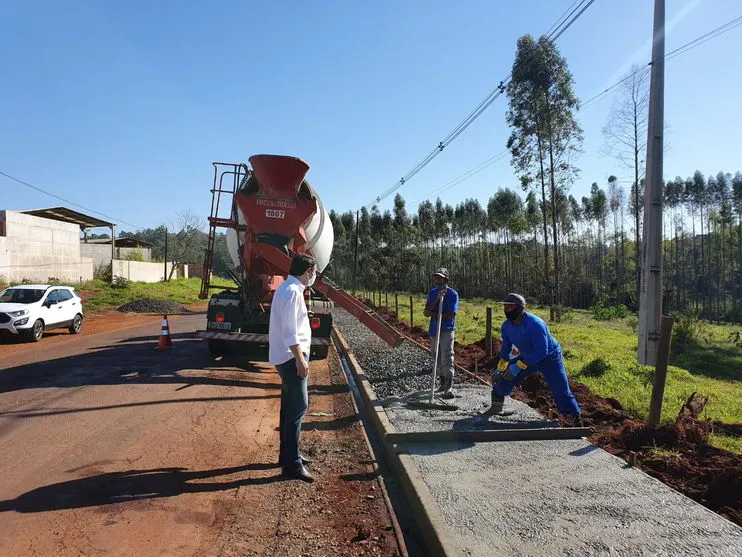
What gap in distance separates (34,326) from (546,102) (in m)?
22.3

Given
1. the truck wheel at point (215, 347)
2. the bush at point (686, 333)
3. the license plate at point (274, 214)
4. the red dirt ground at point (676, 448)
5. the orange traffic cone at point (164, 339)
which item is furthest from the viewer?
the bush at point (686, 333)

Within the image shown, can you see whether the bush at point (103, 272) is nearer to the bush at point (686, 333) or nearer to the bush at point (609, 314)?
the bush at point (609, 314)

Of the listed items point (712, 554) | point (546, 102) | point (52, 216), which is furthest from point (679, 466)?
point (52, 216)

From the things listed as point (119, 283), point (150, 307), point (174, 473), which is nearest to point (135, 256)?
point (119, 283)

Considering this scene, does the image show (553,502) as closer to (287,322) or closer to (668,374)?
(287,322)

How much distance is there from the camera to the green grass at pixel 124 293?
25844 millimetres

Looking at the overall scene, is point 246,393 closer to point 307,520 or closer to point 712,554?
point 307,520

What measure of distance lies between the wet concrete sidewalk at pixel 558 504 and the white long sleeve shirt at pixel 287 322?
62.7 inches

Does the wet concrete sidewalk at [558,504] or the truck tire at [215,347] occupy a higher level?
the truck tire at [215,347]

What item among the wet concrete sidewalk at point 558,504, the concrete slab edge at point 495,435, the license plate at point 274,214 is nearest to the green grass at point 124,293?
the license plate at point 274,214

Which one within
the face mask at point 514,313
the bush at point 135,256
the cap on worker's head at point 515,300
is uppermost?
the bush at point 135,256

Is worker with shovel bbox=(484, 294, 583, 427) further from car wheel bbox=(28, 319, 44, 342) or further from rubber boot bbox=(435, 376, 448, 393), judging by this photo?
car wheel bbox=(28, 319, 44, 342)

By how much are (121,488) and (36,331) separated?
1219cm

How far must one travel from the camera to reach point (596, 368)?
9789mm
